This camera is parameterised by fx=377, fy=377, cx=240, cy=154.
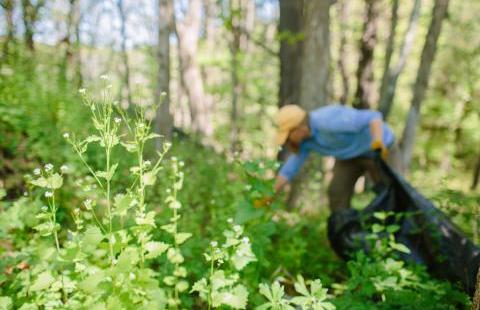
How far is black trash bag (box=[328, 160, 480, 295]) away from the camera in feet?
8.97

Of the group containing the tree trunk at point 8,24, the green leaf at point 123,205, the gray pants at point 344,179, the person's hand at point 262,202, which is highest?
the tree trunk at point 8,24

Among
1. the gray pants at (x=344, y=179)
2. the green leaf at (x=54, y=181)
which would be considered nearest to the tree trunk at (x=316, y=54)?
the gray pants at (x=344, y=179)

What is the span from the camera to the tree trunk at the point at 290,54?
19.0ft

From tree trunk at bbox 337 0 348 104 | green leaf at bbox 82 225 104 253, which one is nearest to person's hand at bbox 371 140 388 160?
green leaf at bbox 82 225 104 253

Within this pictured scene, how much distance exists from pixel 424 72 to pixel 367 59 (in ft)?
5.96

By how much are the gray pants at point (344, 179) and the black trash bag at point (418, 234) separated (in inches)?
18.1

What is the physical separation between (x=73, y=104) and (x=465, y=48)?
1446 centimetres

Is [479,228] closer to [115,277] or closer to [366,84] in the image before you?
[115,277]

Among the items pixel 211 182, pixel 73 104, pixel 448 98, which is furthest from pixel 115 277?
pixel 448 98

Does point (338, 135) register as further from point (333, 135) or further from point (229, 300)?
point (229, 300)

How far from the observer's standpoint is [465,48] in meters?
14.1

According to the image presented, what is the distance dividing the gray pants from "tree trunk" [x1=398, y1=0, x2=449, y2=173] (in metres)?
1.60

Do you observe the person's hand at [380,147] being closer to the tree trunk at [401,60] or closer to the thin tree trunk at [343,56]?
the tree trunk at [401,60]

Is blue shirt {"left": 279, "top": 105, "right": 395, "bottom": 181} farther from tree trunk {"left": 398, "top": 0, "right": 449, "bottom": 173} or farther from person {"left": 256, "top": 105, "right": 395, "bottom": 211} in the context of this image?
tree trunk {"left": 398, "top": 0, "right": 449, "bottom": 173}
